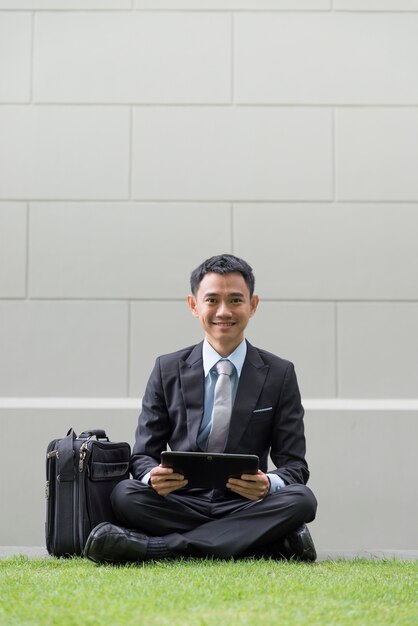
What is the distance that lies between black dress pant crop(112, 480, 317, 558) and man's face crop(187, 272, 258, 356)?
700 mm

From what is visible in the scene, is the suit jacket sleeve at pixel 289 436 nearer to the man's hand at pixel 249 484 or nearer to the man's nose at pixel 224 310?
the man's hand at pixel 249 484

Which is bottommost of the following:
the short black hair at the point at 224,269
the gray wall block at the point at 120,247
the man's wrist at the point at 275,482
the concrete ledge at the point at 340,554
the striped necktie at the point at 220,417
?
the concrete ledge at the point at 340,554

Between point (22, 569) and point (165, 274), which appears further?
point (165, 274)

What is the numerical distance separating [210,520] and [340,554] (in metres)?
1.08

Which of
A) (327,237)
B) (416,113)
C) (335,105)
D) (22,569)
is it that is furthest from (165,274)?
(22,569)

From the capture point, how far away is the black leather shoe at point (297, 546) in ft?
12.2

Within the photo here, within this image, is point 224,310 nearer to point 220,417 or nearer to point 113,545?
point 220,417

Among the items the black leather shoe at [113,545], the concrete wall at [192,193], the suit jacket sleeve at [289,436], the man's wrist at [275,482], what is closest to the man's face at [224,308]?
the suit jacket sleeve at [289,436]

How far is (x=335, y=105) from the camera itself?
207 inches

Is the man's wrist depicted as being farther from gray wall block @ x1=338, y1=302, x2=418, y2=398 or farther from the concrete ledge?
gray wall block @ x1=338, y1=302, x2=418, y2=398

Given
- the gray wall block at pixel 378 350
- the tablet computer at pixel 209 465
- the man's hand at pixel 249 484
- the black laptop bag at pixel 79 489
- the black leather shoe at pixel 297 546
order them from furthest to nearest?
1. the gray wall block at pixel 378 350
2. the black laptop bag at pixel 79 489
3. the black leather shoe at pixel 297 546
4. the man's hand at pixel 249 484
5. the tablet computer at pixel 209 465

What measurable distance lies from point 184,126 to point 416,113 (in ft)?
4.45

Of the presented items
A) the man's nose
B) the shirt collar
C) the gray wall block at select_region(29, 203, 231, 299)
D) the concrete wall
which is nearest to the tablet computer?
the shirt collar

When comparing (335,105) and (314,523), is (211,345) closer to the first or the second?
(314,523)
